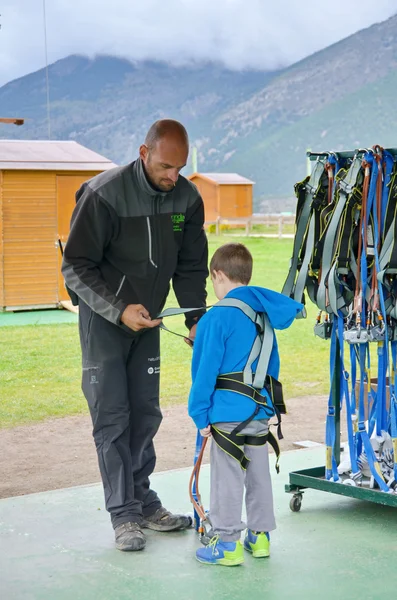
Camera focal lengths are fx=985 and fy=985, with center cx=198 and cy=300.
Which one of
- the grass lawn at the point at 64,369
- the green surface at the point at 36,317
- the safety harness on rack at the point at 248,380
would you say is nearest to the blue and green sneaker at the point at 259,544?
the safety harness on rack at the point at 248,380

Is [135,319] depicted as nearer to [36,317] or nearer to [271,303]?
[271,303]

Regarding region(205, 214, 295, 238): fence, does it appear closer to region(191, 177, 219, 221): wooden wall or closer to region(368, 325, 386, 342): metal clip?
region(191, 177, 219, 221): wooden wall

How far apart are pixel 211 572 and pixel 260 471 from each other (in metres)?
0.40

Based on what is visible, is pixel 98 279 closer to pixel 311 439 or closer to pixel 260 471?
pixel 260 471

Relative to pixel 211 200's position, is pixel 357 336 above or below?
below

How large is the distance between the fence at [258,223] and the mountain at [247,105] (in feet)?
2.74

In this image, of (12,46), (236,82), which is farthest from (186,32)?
(12,46)

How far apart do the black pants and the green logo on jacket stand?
1.37 ft

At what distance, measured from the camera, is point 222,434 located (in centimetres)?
343

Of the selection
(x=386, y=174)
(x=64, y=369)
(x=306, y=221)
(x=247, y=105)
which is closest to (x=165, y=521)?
(x=306, y=221)

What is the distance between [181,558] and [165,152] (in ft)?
4.78

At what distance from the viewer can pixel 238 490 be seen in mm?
3463

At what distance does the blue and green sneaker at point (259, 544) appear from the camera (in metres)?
3.51

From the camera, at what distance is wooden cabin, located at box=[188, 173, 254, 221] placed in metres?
22.5
